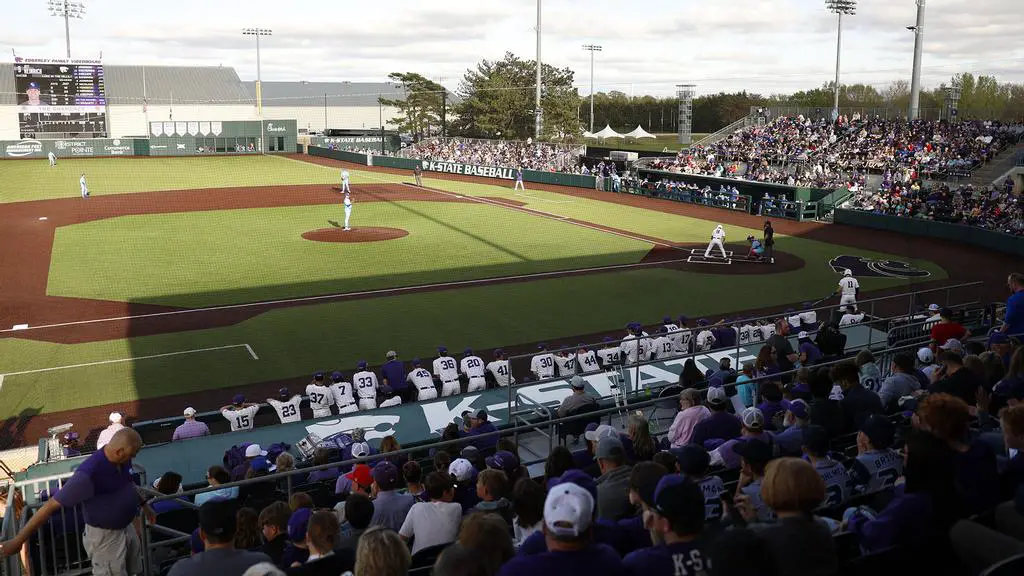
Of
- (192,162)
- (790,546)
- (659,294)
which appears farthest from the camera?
(192,162)

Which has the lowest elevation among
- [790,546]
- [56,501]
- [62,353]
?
[62,353]

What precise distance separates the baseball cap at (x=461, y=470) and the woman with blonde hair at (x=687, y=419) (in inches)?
86.0

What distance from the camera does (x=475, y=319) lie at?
21547 millimetres

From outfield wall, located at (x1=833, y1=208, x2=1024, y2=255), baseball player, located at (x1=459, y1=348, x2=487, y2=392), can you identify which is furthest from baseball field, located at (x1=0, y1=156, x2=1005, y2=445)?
baseball player, located at (x1=459, y1=348, x2=487, y2=392)

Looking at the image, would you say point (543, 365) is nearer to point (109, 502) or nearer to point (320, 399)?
point (320, 399)

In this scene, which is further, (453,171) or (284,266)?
(453,171)

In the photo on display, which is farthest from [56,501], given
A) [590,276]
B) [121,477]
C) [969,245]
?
[969,245]

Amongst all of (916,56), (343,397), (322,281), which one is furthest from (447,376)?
(916,56)

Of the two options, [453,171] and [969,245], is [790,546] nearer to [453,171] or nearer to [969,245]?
[969,245]

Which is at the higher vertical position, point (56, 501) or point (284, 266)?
point (56, 501)

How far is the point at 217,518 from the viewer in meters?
4.73

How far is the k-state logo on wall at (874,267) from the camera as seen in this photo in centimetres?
2706

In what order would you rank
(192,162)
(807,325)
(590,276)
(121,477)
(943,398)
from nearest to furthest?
(943,398) < (121,477) < (807,325) < (590,276) < (192,162)

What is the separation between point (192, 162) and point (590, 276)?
167ft
